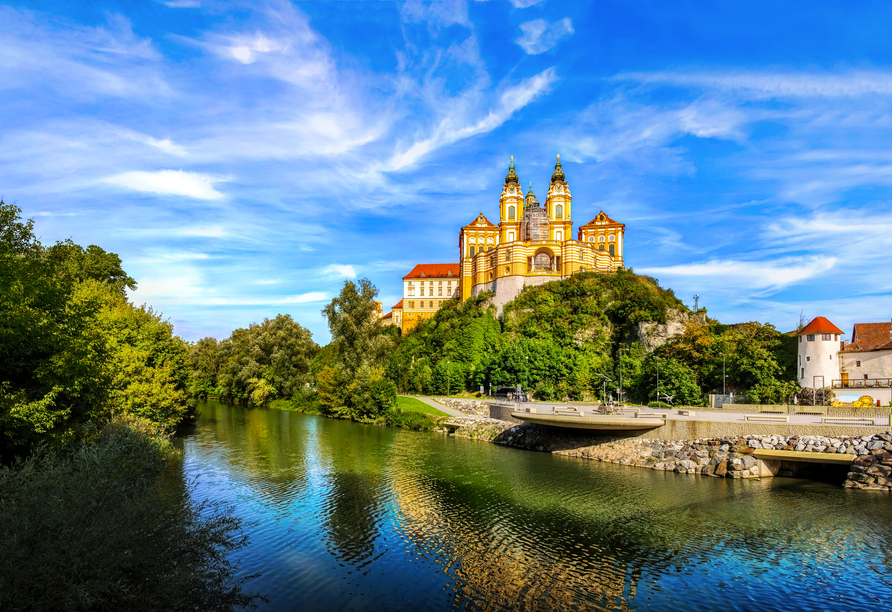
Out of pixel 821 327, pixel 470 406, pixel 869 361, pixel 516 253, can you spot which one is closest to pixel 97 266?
pixel 470 406

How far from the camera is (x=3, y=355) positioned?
17.3 metres

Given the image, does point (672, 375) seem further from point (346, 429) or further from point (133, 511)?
point (133, 511)

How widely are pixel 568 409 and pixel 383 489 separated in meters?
17.5

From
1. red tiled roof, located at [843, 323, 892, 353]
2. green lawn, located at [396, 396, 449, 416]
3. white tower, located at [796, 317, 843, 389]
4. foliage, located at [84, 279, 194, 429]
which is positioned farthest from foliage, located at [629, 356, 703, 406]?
foliage, located at [84, 279, 194, 429]

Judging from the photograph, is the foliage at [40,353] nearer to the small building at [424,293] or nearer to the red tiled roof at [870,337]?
the red tiled roof at [870,337]

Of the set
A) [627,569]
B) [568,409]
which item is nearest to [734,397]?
[568,409]

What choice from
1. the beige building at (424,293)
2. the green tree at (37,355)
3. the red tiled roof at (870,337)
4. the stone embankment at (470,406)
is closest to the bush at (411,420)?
the stone embankment at (470,406)

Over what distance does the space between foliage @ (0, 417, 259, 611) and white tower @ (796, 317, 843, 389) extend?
148 feet

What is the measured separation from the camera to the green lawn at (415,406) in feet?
164

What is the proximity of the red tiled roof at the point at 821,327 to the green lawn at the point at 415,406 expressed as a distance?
31757 millimetres

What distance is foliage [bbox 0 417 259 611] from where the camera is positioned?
7.77m

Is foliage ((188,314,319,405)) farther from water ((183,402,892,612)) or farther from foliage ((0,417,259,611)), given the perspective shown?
foliage ((0,417,259,611))

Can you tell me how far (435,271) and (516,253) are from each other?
81.2 feet

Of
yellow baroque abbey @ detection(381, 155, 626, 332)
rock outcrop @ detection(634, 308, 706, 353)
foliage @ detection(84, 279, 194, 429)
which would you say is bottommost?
foliage @ detection(84, 279, 194, 429)
